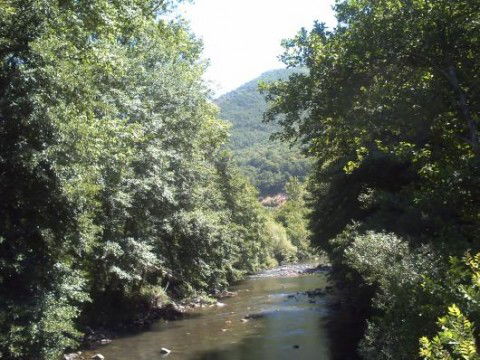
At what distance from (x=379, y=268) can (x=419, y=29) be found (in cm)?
600

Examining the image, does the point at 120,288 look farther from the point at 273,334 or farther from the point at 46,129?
the point at 46,129

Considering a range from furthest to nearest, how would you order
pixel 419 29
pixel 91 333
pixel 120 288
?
pixel 120 288 → pixel 91 333 → pixel 419 29

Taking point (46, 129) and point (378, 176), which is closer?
point (46, 129)

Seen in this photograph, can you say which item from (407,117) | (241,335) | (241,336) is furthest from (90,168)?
(241,335)

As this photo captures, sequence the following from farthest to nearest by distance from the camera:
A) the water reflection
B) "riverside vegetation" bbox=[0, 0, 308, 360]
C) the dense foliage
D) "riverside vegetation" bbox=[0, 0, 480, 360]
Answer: the water reflection < "riverside vegetation" bbox=[0, 0, 308, 360] < "riverside vegetation" bbox=[0, 0, 480, 360] < the dense foliage

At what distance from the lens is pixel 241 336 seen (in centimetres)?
2033

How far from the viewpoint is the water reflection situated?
687 inches

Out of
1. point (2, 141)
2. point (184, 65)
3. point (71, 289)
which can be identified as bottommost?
point (71, 289)

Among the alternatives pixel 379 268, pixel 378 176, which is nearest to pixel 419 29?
pixel 379 268

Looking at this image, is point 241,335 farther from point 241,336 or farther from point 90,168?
point 90,168

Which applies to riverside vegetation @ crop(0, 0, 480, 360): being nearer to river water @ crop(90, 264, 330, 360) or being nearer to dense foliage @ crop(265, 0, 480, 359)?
dense foliage @ crop(265, 0, 480, 359)

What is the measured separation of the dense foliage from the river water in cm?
454

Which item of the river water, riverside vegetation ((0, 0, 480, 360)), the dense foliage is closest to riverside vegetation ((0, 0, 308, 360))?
riverside vegetation ((0, 0, 480, 360))

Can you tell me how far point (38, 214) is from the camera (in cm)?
1284
